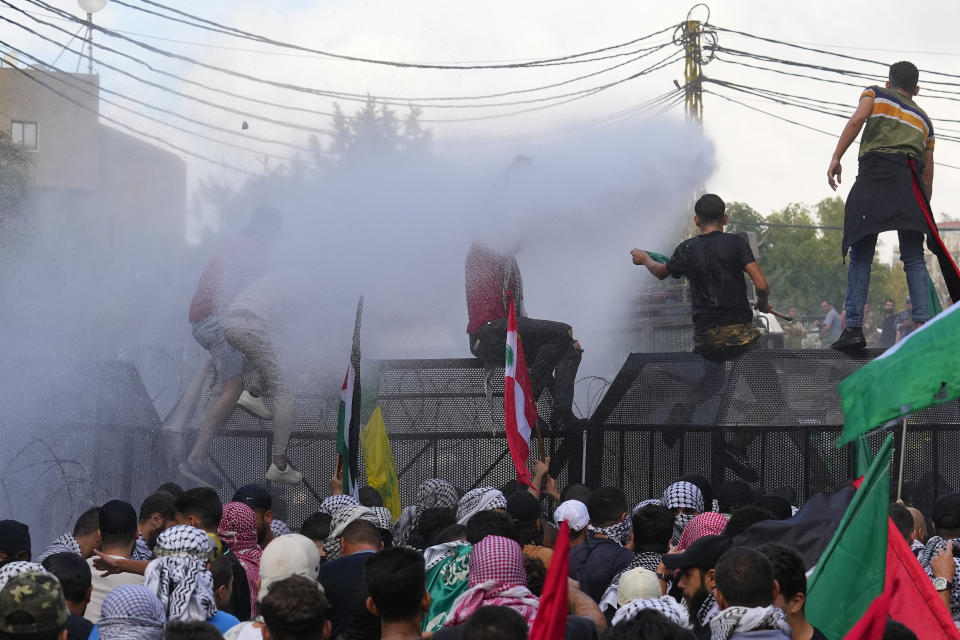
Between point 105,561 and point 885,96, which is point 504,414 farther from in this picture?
Answer: point 105,561

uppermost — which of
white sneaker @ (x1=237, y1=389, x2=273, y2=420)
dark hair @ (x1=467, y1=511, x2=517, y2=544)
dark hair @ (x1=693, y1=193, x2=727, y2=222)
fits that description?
dark hair @ (x1=693, y1=193, x2=727, y2=222)

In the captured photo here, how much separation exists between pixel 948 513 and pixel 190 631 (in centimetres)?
384

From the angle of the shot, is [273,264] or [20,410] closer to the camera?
[20,410]

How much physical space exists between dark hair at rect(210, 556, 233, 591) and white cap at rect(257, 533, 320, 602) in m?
0.33

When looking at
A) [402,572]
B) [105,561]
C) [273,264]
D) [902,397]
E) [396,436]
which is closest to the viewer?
[902,397]

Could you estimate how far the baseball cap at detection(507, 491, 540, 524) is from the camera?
610 centimetres

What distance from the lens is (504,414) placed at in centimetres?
860

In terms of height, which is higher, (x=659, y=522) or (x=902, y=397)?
(x=902, y=397)

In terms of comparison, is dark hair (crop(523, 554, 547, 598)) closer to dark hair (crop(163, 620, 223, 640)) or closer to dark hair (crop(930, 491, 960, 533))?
dark hair (crop(163, 620, 223, 640))

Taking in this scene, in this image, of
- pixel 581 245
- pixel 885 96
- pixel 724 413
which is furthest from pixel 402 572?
pixel 581 245

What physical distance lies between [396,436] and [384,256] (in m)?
1.99

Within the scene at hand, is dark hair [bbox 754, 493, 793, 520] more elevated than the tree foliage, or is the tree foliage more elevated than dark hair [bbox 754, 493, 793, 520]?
the tree foliage

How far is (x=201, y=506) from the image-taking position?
5648mm

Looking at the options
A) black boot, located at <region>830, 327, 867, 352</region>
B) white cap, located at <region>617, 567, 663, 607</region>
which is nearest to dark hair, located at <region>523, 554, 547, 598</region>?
white cap, located at <region>617, 567, 663, 607</region>
